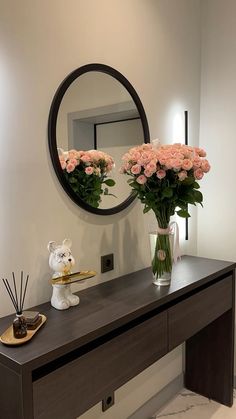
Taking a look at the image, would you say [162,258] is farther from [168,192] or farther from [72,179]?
[72,179]

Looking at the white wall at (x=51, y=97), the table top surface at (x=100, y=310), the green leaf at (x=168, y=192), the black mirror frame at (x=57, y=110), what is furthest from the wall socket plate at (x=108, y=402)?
the green leaf at (x=168, y=192)

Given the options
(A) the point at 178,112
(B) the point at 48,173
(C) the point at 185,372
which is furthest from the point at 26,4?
(C) the point at 185,372

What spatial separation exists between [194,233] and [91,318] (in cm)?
148

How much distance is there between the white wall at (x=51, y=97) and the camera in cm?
136

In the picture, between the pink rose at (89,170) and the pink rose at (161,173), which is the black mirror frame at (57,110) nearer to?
the pink rose at (89,170)

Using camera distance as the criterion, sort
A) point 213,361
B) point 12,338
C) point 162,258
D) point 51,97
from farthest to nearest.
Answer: point 213,361
point 162,258
point 51,97
point 12,338

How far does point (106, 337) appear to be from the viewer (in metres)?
1.30

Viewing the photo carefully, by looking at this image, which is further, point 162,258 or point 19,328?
point 162,258

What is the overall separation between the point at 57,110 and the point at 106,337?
0.98 m

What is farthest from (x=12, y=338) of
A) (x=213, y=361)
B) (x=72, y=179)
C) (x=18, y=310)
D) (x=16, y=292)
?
(x=213, y=361)

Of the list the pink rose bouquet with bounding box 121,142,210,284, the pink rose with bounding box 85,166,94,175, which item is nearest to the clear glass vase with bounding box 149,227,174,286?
the pink rose bouquet with bounding box 121,142,210,284

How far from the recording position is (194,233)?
102 inches

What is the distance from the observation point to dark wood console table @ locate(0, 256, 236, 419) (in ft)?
3.44

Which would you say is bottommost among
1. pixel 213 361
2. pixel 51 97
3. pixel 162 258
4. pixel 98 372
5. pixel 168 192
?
pixel 213 361
